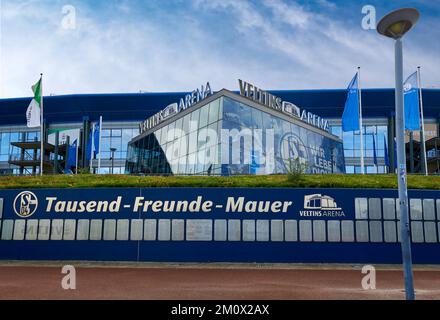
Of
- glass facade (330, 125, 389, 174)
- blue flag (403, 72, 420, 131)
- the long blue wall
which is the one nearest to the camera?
the long blue wall

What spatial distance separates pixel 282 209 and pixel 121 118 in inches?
2050

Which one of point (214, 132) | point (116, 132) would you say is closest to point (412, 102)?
point (214, 132)

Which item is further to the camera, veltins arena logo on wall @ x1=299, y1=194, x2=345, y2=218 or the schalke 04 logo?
the schalke 04 logo

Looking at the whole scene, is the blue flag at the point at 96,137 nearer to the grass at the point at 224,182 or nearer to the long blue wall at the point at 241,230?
the grass at the point at 224,182

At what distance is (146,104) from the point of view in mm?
78750

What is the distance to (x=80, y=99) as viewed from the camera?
260 ft

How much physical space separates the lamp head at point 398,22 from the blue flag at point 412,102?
1204 inches

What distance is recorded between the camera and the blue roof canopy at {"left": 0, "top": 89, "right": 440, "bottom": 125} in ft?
247

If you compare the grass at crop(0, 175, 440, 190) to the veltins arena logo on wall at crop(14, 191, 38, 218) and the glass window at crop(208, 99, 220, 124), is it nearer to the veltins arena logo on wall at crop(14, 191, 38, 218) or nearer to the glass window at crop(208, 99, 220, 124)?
the veltins arena logo on wall at crop(14, 191, 38, 218)

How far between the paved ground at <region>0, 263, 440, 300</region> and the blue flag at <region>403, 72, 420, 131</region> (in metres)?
13.9

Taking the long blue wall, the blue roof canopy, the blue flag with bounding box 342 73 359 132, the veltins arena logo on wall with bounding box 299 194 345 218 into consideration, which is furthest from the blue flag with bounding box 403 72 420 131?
the blue roof canopy

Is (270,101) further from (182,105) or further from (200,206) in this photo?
(200,206)
